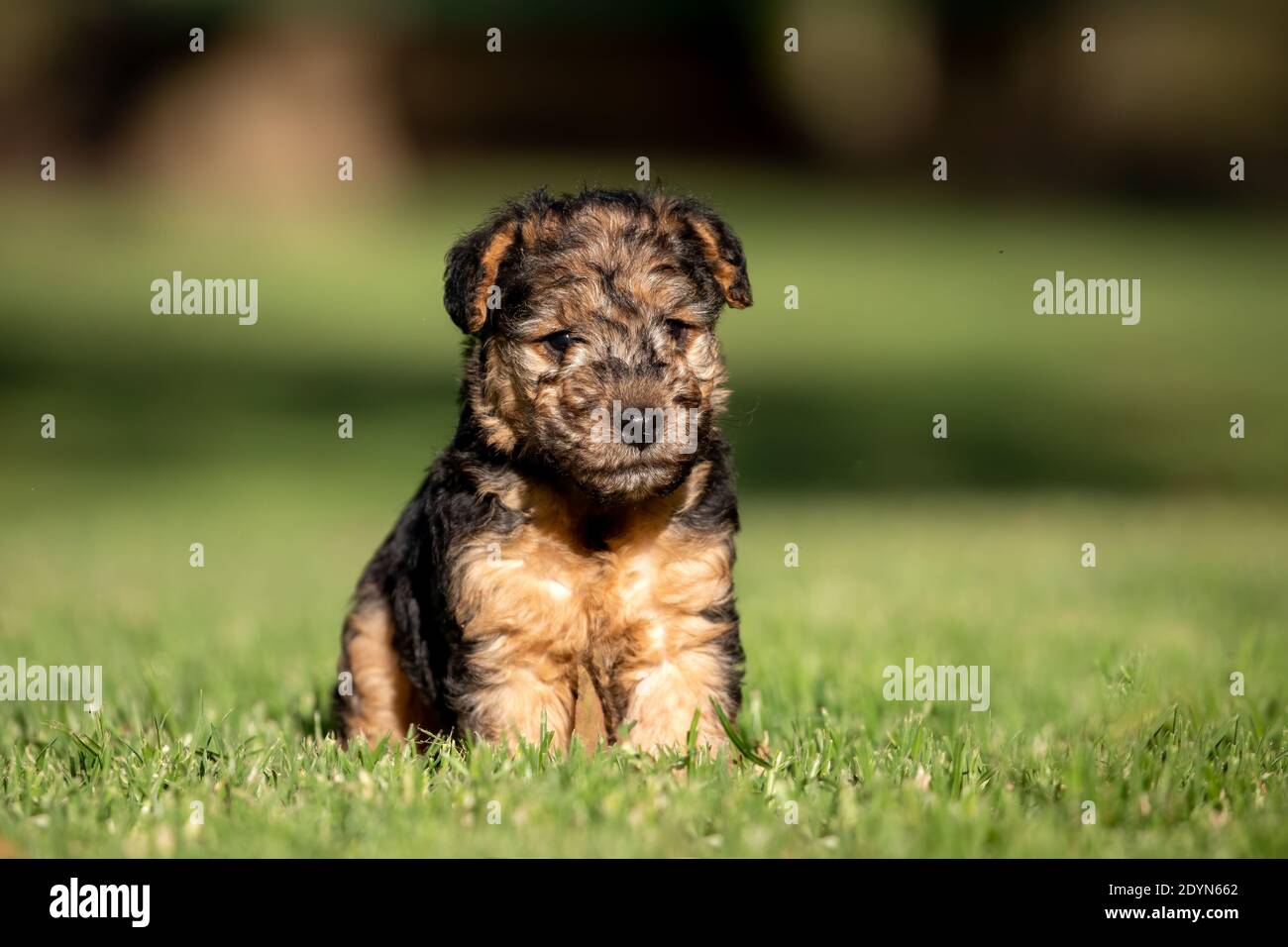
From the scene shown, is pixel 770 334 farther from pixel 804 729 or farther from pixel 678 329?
pixel 678 329

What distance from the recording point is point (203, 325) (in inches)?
1188

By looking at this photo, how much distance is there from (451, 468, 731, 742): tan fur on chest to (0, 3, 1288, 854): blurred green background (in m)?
0.81

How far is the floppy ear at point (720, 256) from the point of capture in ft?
20.5

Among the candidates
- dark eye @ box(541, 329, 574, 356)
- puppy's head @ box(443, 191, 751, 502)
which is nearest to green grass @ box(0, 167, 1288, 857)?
puppy's head @ box(443, 191, 751, 502)

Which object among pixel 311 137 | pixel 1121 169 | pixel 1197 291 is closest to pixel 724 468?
pixel 1197 291

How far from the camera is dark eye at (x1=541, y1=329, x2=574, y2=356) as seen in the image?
226 inches

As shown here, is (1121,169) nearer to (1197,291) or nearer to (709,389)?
(1197,291)

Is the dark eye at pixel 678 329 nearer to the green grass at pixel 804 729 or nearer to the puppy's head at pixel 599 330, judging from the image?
the puppy's head at pixel 599 330

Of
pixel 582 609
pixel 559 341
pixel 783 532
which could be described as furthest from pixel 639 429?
pixel 783 532

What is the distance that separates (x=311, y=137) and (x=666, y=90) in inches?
312

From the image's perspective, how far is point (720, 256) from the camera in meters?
6.24

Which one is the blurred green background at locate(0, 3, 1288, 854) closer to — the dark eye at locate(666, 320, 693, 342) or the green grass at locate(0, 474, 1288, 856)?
the green grass at locate(0, 474, 1288, 856)

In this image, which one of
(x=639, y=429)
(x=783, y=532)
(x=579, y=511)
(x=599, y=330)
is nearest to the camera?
(x=639, y=429)

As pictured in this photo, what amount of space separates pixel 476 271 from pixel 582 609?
1.41 meters
